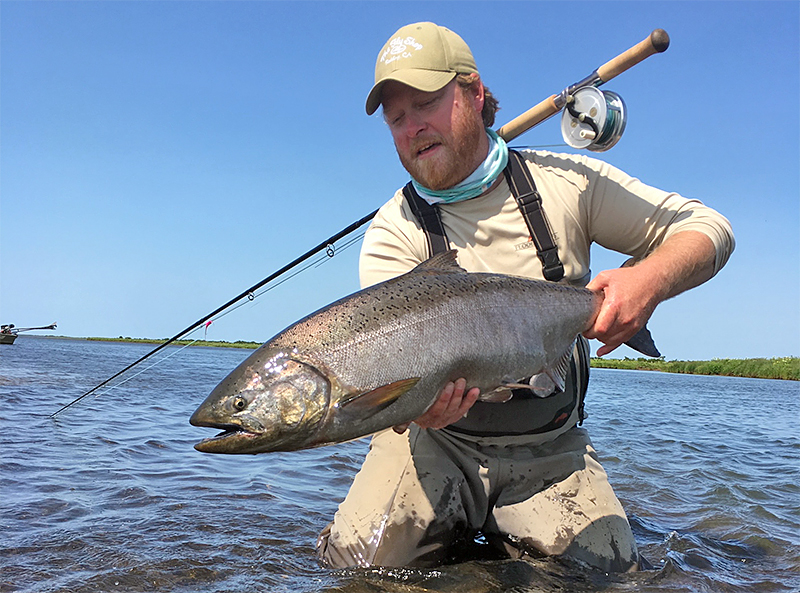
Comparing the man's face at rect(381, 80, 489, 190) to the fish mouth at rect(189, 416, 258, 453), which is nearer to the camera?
the fish mouth at rect(189, 416, 258, 453)

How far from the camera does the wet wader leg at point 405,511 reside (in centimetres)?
338

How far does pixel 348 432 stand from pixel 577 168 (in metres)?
2.18

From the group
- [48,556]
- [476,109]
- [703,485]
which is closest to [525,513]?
[476,109]

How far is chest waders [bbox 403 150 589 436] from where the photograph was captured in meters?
3.48

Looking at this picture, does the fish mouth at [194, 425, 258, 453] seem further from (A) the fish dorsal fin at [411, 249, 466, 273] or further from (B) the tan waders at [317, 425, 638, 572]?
(B) the tan waders at [317, 425, 638, 572]

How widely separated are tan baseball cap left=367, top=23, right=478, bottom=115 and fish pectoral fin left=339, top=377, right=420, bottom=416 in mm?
1819

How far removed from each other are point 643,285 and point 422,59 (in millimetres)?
1786

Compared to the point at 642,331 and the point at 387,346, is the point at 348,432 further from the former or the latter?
the point at 642,331

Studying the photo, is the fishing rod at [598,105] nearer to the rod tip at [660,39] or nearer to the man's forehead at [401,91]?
the rod tip at [660,39]

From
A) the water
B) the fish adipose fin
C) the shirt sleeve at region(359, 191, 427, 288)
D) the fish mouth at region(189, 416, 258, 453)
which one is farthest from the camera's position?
→ the shirt sleeve at region(359, 191, 427, 288)

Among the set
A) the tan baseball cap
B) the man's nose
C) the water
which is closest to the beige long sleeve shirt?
the man's nose

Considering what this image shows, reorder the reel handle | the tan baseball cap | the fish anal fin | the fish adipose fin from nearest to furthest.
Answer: the fish anal fin
the fish adipose fin
the tan baseball cap
the reel handle

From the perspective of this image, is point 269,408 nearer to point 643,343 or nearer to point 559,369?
point 559,369

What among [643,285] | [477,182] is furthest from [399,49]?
[643,285]
